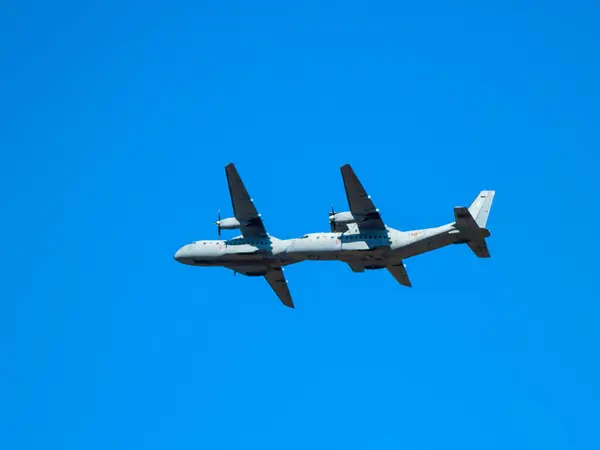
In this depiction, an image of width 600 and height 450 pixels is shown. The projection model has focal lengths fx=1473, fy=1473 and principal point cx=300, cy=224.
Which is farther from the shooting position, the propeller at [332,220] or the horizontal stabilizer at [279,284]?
the horizontal stabilizer at [279,284]

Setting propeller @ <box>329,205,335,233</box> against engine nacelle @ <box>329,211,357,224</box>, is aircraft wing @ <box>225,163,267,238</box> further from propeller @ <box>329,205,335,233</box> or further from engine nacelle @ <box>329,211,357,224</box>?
engine nacelle @ <box>329,211,357,224</box>

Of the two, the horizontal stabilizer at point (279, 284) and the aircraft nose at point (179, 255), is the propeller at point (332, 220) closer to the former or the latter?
the horizontal stabilizer at point (279, 284)

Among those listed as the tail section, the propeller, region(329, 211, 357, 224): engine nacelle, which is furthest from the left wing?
the tail section

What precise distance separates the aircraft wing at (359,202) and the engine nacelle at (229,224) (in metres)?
9.18

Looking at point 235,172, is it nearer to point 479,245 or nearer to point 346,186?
point 346,186

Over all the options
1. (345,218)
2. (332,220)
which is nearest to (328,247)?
(345,218)

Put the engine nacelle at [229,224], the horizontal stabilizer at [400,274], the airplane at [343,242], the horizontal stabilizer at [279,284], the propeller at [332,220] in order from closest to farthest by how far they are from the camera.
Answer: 1. the airplane at [343,242]
2. the propeller at [332,220]
3. the horizontal stabilizer at [400,274]
4. the engine nacelle at [229,224]
5. the horizontal stabilizer at [279,284]

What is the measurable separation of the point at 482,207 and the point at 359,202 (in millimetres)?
8039

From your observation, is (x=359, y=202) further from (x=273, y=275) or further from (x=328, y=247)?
(x=273, y=275)

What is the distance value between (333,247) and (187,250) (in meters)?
12.5

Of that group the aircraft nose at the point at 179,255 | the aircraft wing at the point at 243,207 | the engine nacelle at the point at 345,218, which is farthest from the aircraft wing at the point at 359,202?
the aircraft nose at the point at 179,255

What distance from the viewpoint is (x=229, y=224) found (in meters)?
101

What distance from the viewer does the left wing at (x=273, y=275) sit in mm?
103188

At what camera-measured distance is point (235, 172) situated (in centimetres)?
9944
